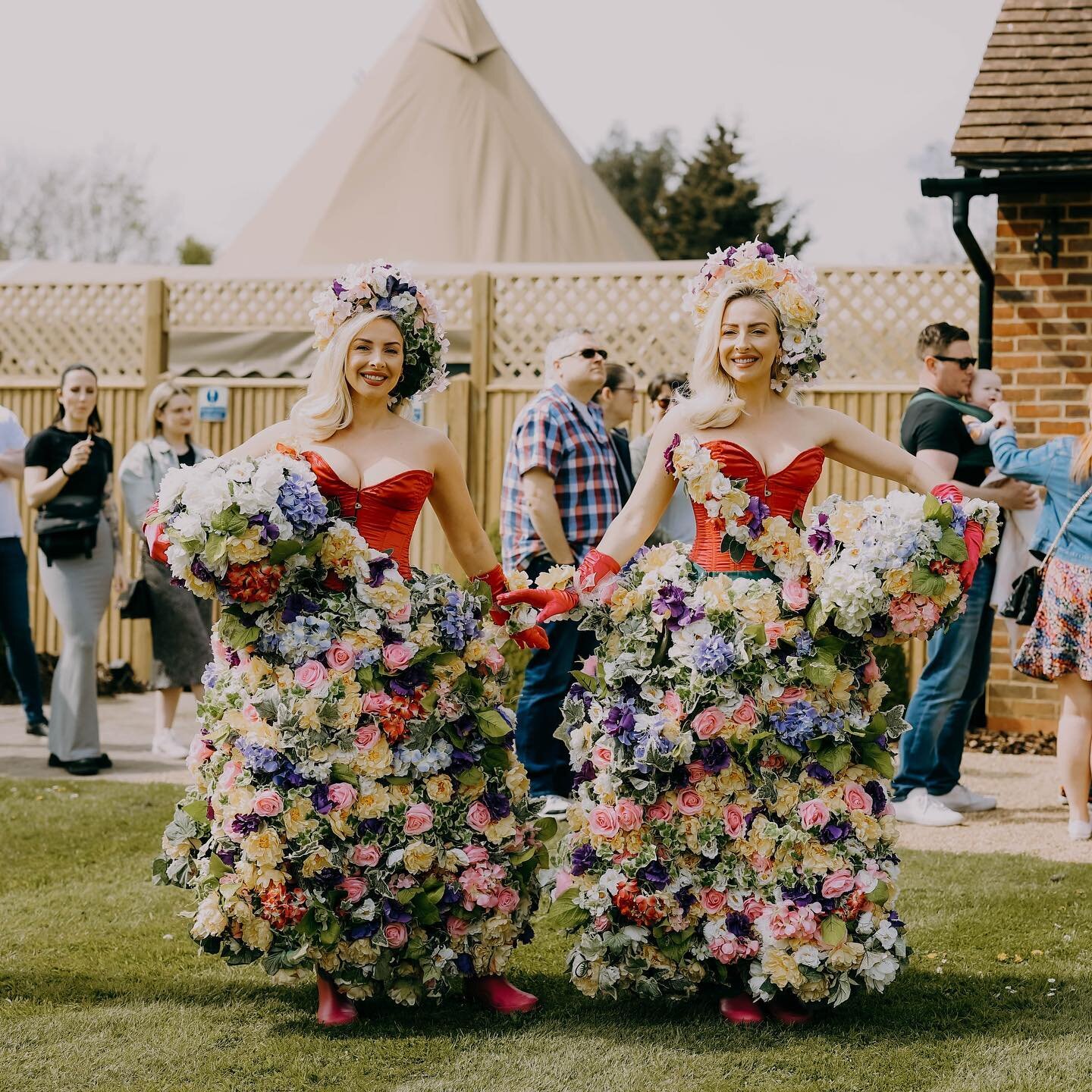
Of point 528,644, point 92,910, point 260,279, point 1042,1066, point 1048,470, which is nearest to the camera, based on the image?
point 1042,1066

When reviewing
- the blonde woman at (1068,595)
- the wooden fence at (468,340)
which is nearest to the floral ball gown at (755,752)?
the blonde woman at (1068,595)

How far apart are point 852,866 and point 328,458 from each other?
1.82 m

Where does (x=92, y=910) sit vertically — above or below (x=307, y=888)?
below

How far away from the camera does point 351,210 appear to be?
54.3ft

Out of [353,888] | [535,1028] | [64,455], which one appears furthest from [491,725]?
[64,455]

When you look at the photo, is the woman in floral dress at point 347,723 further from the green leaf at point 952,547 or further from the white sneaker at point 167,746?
the white sneaker at point 167,746

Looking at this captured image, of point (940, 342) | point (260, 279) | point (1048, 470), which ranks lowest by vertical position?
point (1048, 470)

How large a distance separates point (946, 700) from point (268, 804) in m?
3.82

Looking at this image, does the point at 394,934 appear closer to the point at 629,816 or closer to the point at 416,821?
the point at 416,821

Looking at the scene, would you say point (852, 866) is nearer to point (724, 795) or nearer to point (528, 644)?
point (724, 795)

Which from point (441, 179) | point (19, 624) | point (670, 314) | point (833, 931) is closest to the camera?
point (833, 931)

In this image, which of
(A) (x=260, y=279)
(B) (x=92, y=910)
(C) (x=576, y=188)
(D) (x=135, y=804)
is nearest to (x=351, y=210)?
(C) (x=576, y=188)

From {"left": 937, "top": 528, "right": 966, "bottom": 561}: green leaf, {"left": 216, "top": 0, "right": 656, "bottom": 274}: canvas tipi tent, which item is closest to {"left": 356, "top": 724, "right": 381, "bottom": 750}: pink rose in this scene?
{"left": 937, "top": 528, "right": 966, "bottom": 561}: green leaf

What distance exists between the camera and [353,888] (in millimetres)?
3986
